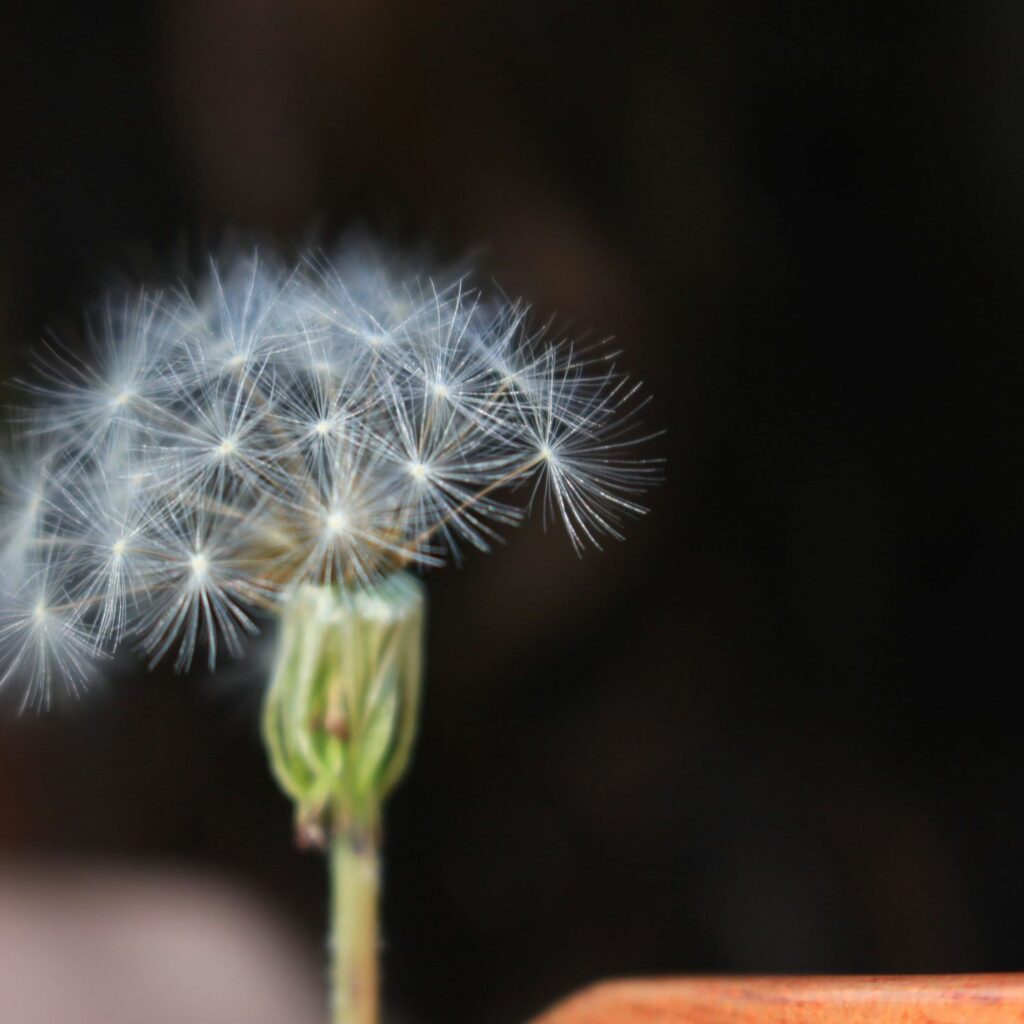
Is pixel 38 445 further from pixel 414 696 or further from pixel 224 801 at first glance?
pixel 224 801

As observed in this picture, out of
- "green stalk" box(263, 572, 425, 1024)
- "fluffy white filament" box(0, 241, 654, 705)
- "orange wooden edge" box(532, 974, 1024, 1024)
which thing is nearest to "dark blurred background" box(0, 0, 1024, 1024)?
"fluffy white filament" box(0, 241, 654, 705)

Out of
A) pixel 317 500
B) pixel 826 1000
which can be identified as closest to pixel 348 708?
pixel 317 500

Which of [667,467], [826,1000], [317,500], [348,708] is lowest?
[826,1000]

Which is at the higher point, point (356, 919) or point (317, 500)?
point (317, 500)

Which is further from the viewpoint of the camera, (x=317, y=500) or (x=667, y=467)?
(x=667, y=467)

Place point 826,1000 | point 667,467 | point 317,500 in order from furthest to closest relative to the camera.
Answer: point 667,467, point 317,500, point 826,1000

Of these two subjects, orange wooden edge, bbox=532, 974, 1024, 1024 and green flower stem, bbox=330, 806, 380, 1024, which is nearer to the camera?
orange wooden edge, bbox=532, 974, 1024, 1024

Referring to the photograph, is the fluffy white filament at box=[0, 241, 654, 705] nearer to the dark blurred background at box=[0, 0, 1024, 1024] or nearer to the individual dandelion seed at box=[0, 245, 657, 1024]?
the individual dandelion seed at box=[0, 245, 657, 1024]

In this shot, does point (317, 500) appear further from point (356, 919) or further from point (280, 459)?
point (356, 919)
